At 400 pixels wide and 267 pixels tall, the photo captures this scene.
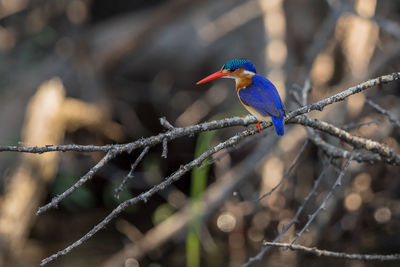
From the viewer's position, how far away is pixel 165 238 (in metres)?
4.12

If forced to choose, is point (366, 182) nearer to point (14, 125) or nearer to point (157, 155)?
point (157, 155)

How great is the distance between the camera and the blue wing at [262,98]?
1897 mm

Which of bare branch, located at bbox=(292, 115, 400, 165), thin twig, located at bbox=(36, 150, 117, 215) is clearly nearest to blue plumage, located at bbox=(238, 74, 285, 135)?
bare branch, located at bbox=(292, 115, 400, 165)

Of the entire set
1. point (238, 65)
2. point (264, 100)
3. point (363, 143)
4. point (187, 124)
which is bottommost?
point (363, 143)

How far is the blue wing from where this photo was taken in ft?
6.23

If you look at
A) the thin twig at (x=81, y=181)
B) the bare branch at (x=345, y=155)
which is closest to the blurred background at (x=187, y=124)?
the bare branch at (x=345, y=155)

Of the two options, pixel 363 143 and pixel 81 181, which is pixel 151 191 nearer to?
pixel 81 181

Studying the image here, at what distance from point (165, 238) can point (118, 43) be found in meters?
2.04

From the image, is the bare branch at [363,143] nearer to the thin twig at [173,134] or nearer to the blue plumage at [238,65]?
the thin twig at [173,134]

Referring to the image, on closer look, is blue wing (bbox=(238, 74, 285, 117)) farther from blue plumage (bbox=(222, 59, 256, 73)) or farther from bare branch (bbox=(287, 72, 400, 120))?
bare branch (bbox=(287, 72, 400, 120))

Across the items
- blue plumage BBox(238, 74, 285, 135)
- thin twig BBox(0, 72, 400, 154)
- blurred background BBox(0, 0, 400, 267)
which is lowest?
thin twig BBox(0, 72, 400, 154)

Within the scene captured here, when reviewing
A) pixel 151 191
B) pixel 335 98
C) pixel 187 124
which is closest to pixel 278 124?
pixel 335 98

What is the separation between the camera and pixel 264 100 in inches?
76.3

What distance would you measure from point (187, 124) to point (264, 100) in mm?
3203
